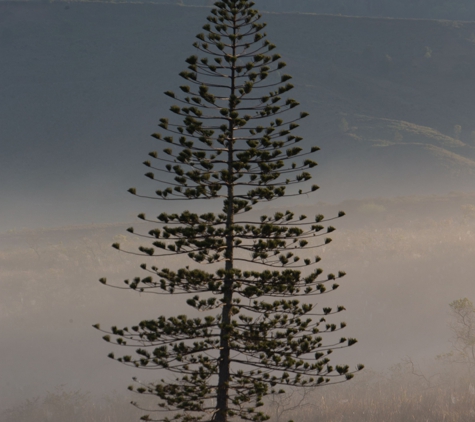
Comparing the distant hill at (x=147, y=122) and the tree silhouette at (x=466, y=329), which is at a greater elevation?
the tree silhouette at (x=466, y=329)

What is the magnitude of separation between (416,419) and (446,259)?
2737 cm

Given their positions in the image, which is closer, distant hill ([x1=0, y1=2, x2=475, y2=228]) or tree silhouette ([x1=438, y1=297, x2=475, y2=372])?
tree silhouette ([x1=438, y1=297, x2=475, y2=372])

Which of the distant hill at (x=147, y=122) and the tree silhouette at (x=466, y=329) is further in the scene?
the distant hill at (x=147, y=122)

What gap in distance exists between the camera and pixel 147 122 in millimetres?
159625

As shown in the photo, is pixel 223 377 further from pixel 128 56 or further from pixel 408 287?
pixel 128 56

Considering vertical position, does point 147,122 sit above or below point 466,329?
below

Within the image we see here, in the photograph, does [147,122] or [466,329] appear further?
[147,122]

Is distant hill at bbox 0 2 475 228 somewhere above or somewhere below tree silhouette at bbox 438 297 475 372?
below

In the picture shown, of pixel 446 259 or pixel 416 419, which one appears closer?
pixel 416 419

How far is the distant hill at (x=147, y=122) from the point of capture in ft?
441

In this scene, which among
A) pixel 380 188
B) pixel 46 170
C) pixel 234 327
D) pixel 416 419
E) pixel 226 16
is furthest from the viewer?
pixel 46 170

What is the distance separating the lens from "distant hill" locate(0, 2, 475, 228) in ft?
441

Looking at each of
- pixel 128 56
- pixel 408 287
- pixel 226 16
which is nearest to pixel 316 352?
pixel 226 16

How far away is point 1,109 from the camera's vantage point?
565 ft
